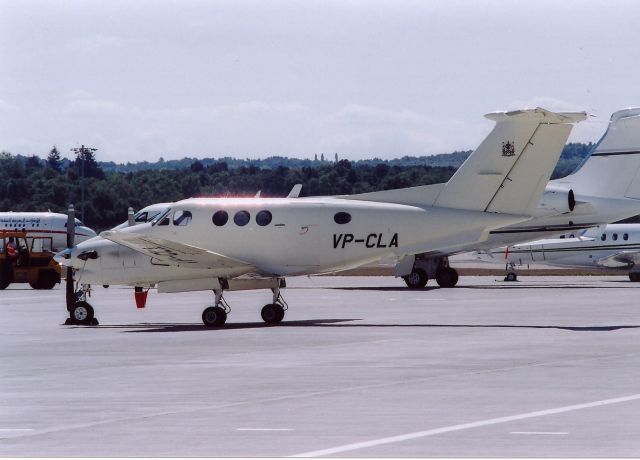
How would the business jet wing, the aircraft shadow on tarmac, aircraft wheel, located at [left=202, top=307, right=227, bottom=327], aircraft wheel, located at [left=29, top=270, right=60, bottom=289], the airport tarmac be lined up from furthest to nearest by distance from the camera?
aircraft wheel, located at [left=29, top=270, right=60, bottom=289] < aircraft wheel, located at [left=202, top=307, right=227, bottom=327] < the business jet wing < the aircraft shadow on tarmac < the airport tarmac

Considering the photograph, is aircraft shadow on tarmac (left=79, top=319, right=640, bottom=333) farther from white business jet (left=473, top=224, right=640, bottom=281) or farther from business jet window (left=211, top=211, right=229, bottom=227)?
white business jet (left=473, top=224, right=640, bottom=281)

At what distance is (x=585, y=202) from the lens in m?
48.5

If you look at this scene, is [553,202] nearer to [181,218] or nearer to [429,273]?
[429,273]

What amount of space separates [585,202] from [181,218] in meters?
24.3

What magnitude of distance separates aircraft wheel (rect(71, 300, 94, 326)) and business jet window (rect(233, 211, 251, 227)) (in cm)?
388

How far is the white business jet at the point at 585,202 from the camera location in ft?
155

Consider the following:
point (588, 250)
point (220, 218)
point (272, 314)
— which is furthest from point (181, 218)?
point (588, 250)

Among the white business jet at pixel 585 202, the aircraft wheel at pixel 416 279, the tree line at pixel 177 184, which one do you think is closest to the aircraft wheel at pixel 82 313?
the white business jet at pixel 585 202

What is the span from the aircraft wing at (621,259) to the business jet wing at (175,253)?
1431 inches

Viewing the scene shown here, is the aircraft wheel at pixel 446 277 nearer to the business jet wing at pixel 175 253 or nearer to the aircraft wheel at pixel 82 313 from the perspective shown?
the business jet wing at pixel 175 253

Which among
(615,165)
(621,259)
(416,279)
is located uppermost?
(615,165)

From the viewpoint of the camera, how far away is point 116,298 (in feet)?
139

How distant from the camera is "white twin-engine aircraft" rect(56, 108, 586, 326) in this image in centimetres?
2691

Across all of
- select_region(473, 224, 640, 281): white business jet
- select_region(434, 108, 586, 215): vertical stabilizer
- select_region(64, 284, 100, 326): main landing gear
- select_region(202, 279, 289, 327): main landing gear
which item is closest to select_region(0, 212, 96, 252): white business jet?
select_region(473, 224, 640, 281): white business jet
